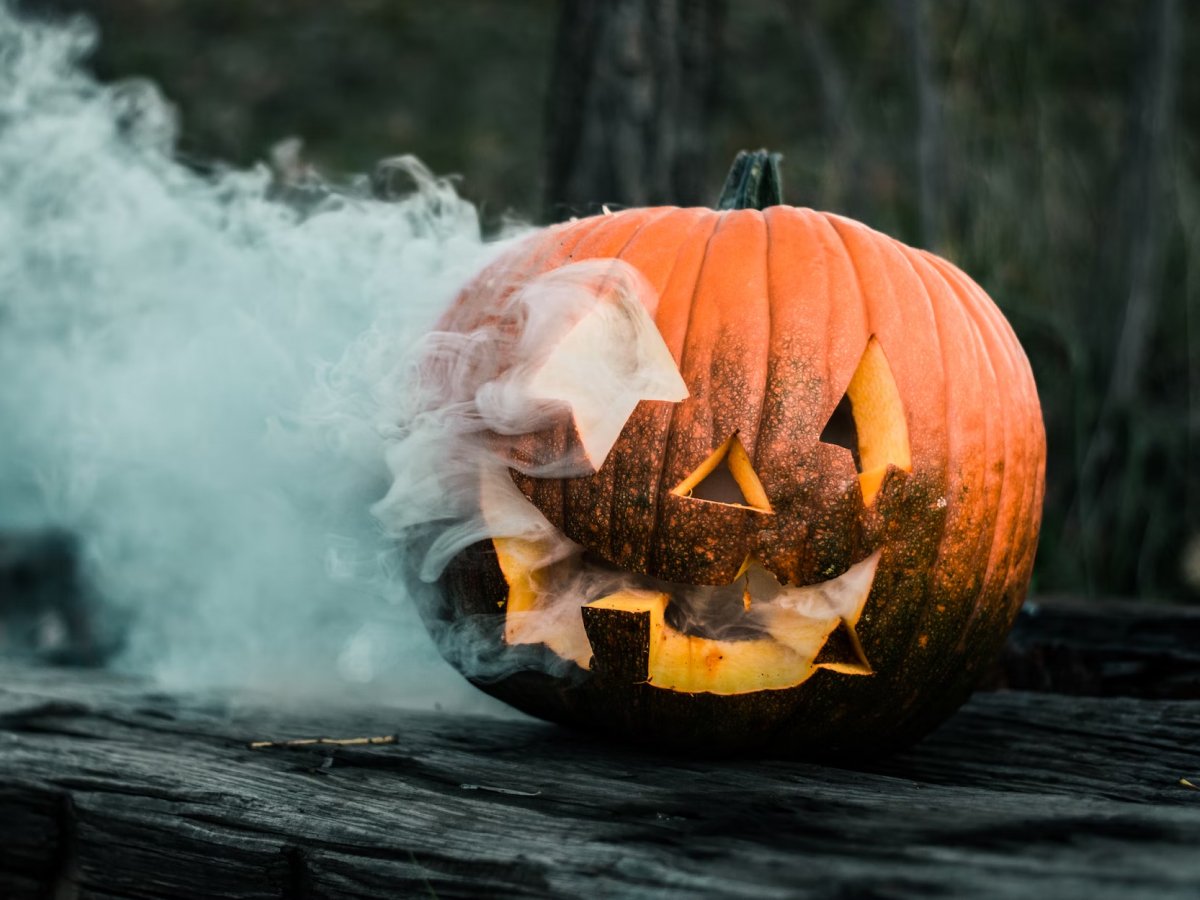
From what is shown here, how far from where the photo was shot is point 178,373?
237 centimetres

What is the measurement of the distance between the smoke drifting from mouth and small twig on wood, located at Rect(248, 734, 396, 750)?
0.78ft

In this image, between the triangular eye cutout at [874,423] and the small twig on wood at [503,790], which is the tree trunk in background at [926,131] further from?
the small twig on wood at [503,790]

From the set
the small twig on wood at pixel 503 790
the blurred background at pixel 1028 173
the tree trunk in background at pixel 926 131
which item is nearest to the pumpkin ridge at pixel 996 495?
the small twig on wood at pixel 503 790

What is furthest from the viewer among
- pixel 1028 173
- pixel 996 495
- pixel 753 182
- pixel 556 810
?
pixel 1028 173

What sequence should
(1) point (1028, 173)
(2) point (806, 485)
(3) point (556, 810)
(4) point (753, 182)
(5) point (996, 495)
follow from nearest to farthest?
(3) point (556, 810)
(2) point (806, 485)
(5) point (996, 495)
(4) point (753, 182)
(1) point (1028, 173)

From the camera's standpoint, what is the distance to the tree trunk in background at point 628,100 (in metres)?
3.06

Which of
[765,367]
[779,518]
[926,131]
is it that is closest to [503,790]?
[779,518]

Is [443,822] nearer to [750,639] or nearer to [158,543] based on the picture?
[750,639]

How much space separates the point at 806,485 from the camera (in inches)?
58.7

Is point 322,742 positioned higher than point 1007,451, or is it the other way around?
point 1007,451

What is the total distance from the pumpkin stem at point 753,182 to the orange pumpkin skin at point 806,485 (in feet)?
0.62

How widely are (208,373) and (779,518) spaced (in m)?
1.33

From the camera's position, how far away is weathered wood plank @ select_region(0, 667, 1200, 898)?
3.59 ft

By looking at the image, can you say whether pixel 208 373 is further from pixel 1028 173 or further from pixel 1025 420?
pixel 1028 173
